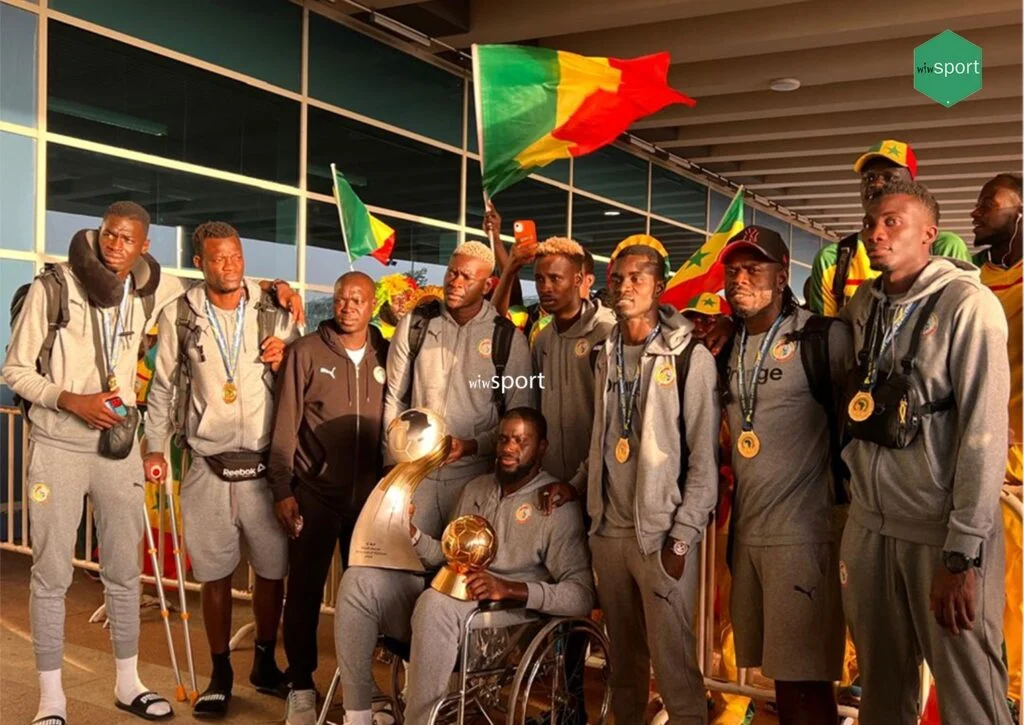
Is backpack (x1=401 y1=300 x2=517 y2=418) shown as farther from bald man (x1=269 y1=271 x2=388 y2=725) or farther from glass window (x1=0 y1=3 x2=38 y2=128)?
glass window (x1=0 y1=3 x2=38 y2=128)

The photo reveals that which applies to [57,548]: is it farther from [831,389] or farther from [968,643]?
[968,643]

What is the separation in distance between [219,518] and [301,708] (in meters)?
0.93

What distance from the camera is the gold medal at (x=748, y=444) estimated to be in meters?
3.15

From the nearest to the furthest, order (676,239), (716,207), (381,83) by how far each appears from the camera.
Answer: (381,83) < (676,239) < (716,207)

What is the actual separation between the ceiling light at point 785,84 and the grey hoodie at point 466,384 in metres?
7.50

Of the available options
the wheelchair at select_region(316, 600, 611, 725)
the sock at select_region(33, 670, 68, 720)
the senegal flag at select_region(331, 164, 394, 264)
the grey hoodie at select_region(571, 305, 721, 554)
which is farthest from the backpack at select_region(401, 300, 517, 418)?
the senegal flag at select_region(331, 164, 394, 264)

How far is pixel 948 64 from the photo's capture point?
31.1ft

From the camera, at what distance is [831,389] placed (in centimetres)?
312

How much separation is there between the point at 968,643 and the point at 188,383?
3.34 meters

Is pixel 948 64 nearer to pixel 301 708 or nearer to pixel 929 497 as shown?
pixel 929 497

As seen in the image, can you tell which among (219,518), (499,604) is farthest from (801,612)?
(219,518)

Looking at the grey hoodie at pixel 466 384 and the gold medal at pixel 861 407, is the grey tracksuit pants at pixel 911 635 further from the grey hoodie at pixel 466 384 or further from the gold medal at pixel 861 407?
the grey hoodie at pixel 466 384

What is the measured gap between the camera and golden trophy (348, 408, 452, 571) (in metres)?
3.62

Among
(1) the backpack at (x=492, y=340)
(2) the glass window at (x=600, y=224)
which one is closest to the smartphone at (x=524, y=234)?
(1) the backpack at (x=492, y=340)
